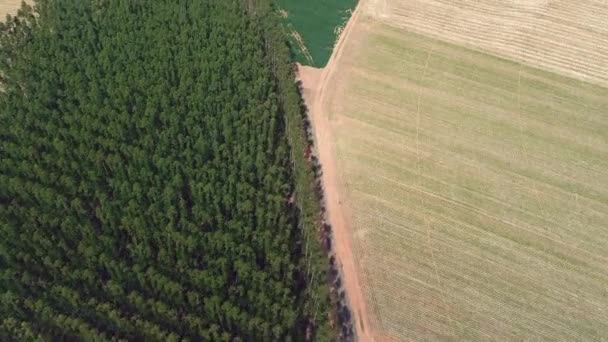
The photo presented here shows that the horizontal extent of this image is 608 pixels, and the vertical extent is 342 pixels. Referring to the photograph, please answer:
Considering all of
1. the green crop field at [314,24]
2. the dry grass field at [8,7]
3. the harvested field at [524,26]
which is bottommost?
the harvested field at [524,26]

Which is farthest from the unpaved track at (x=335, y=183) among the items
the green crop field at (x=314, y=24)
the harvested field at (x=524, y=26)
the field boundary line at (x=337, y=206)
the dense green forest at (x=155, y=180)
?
the harvested field at (x=524, y=26)

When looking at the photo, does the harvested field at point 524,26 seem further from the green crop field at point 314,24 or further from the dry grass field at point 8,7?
the dry grass field at point 8,7

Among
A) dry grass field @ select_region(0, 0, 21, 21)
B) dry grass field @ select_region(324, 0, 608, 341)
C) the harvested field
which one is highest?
dry grass field @ select_region(0, 0, 21, 21)

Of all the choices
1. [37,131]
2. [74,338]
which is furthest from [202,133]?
[74,338]

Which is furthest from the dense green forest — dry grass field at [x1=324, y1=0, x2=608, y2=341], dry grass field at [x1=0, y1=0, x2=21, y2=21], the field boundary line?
dry grass field at [x1=324, y1=0, x2=608, y2=341]

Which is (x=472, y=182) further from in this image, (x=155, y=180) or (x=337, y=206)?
(x=155, y=180)

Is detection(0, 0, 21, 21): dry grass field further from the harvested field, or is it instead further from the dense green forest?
the harvested field
